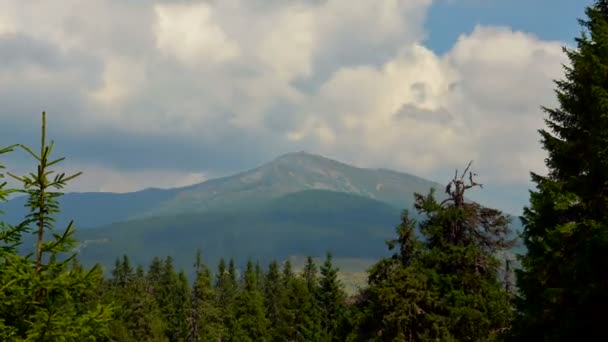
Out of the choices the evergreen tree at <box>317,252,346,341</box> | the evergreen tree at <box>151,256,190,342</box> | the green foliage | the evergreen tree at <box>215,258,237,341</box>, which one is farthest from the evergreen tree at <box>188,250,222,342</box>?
the green foliage

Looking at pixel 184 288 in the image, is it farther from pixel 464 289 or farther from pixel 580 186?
pixel 580 186

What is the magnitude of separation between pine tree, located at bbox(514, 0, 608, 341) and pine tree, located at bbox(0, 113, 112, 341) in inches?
461

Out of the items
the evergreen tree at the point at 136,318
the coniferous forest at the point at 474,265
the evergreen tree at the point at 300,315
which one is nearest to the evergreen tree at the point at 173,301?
the evergreen tree at the point at 136,318

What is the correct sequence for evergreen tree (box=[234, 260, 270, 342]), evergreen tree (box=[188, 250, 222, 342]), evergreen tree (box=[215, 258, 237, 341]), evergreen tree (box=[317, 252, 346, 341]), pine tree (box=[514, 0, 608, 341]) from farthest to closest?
evergreen tree (box=[215, 258, 237, 341]), evergreen tree (box=[188, 250, 222, 342]), evergreen tree (box=[234, 260, 270, 342]), evergreen tree (box=[317, 252, 346, 341]), pine tree (box=[514, 0, 608, 341])

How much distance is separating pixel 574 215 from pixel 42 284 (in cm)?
1691

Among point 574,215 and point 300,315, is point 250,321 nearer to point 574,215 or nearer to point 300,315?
point 300,315

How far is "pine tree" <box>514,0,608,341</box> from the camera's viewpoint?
16.6m

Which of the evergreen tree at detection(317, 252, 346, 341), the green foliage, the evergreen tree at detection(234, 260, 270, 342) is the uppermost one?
the green foliage

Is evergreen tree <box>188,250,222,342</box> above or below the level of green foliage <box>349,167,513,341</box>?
below

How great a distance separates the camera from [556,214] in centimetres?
2164

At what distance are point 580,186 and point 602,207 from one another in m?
1.43

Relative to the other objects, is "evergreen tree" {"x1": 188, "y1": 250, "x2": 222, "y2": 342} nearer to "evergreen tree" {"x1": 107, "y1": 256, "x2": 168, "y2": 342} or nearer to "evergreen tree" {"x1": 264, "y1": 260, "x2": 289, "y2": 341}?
"evergreen tree" {"x1": 107, "y1": 256, "x2": 168, "y2": 342}

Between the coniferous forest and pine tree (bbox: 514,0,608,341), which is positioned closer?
the coniferous forest

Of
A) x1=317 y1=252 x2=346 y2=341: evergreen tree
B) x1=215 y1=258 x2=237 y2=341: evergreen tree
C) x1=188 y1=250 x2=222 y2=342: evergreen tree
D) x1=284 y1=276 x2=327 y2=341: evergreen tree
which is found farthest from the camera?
x1=215 y1=258 x2=237 y2=341: evergreen tree
